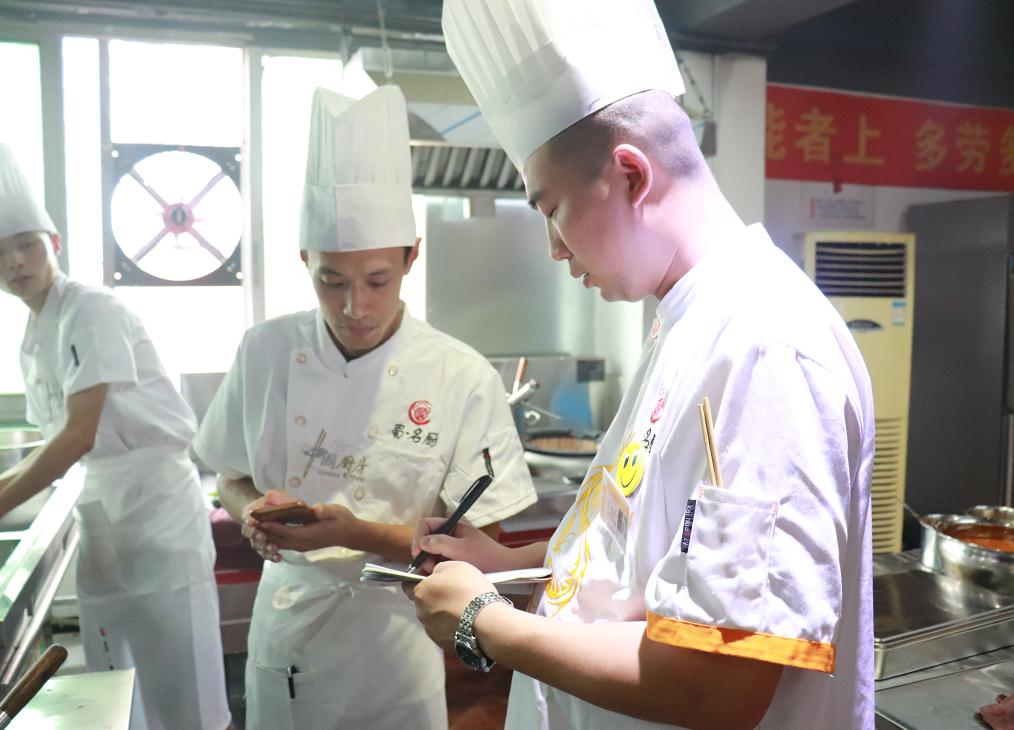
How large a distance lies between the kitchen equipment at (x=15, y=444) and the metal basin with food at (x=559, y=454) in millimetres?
1809

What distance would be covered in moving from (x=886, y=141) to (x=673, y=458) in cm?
446

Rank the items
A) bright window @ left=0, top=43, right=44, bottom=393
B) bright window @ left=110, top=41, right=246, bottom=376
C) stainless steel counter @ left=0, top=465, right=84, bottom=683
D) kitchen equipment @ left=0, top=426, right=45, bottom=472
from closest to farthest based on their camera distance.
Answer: stainless steel counter @ left=0, top=465, right=84, bottom=683 < kitchen equipment @ left=0, top=426, right=45, bottom=472 < bright window @ left=0, top=43, right=44, bottom=393 < bright window @ left=110, top=41, right=246, bottom=376

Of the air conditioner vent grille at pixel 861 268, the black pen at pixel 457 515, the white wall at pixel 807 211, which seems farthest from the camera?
the white wall at pixel 807 211

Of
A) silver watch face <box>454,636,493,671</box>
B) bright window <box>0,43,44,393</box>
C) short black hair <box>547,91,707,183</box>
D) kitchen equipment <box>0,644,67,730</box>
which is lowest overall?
kitchen equipment <box>0,644,67,730</box>

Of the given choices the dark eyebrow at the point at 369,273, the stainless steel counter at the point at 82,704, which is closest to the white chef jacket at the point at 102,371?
the dark eyebrow at the point at 369,273

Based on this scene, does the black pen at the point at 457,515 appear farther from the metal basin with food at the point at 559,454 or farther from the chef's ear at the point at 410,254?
the metal basin with food at the point at 559,454

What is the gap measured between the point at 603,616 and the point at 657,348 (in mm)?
363

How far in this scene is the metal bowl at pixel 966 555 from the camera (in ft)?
6.04

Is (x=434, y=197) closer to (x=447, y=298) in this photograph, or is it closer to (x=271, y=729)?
→ (x=447, y=298)

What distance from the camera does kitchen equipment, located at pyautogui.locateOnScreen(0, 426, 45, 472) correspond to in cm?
253

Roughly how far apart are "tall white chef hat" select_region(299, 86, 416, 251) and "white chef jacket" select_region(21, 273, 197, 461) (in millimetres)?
989

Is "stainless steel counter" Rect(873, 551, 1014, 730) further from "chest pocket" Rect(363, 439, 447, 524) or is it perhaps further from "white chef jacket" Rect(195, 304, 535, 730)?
"chest pocket" Rect(363, 439, 447, 524)

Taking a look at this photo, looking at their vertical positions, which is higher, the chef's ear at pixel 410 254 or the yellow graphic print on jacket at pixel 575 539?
the chef's ear at pixel 410 254

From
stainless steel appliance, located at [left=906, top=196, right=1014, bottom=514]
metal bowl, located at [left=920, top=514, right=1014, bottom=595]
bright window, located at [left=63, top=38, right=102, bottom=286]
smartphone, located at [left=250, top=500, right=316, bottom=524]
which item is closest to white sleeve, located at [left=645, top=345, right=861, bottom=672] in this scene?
smartphone, located at [left=250, top=500, right=316, bottom=524]
